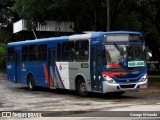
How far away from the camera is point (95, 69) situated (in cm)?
2025

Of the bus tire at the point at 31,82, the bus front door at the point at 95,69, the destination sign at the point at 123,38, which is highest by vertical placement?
the destination sign at the point at 123,38

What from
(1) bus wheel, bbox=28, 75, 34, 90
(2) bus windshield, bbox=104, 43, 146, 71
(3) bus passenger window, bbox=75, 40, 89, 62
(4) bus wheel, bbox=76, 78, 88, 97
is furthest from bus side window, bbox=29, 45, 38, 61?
(2) bus windshield, bbox=104, 43, 146, 71

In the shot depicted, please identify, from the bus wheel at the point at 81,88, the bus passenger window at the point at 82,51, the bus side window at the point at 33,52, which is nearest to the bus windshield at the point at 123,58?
the bus passenger window at the point at 82,51

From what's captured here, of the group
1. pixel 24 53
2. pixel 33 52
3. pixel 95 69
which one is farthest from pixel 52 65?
pixel 95 69

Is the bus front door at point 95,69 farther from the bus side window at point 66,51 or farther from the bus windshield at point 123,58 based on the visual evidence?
the bus side window at point 66,51

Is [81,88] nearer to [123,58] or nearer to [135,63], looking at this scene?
[123,58]

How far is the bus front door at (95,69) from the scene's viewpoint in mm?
20009

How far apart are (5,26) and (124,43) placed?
37713 millimetres

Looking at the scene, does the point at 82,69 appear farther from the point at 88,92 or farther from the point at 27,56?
the point at 27,56

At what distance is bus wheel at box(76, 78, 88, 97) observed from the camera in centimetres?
2122

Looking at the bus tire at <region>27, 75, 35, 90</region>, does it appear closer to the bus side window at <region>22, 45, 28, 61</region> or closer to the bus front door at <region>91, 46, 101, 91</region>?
the bus side window at <region>22, 45, 28, 61</region>

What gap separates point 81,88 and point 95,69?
1.69 m

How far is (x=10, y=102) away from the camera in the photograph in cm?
1914

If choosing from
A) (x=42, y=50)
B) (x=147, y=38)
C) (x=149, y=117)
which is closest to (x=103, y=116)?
(x=149, y=117)
